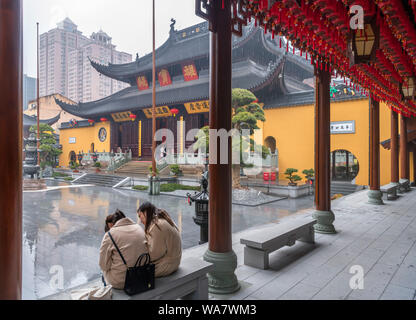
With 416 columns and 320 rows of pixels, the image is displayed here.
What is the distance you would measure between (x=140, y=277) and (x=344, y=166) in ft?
48.3

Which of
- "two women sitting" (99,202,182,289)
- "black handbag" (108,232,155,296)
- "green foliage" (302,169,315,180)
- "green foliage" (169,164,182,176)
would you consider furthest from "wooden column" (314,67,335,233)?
"green foliage" (169,164,182,176)

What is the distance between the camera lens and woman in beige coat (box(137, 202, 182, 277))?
2.13 metres

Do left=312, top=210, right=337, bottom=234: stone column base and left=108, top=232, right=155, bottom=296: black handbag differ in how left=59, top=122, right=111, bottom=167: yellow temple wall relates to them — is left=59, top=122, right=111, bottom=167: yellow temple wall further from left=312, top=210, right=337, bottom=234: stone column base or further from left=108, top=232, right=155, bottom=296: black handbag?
left=108, top=232, right=155, bottom=296: black handbag

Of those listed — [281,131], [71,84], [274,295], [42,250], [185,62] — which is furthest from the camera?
[71,84]

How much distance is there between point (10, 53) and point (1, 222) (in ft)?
3.03

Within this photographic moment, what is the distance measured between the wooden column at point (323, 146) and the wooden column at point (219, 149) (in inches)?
107

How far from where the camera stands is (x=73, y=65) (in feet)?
204

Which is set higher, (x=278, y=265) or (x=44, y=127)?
(x=44, y=127)

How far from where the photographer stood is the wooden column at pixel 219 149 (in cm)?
289

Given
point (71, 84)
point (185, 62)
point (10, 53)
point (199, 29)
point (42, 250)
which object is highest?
point (71, 84)

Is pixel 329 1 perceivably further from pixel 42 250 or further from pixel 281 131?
pixel 281 131

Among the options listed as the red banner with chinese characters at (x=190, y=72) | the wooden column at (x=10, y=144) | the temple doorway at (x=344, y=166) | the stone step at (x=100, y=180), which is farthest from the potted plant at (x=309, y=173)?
the wooden column at (x=10, y=144)
